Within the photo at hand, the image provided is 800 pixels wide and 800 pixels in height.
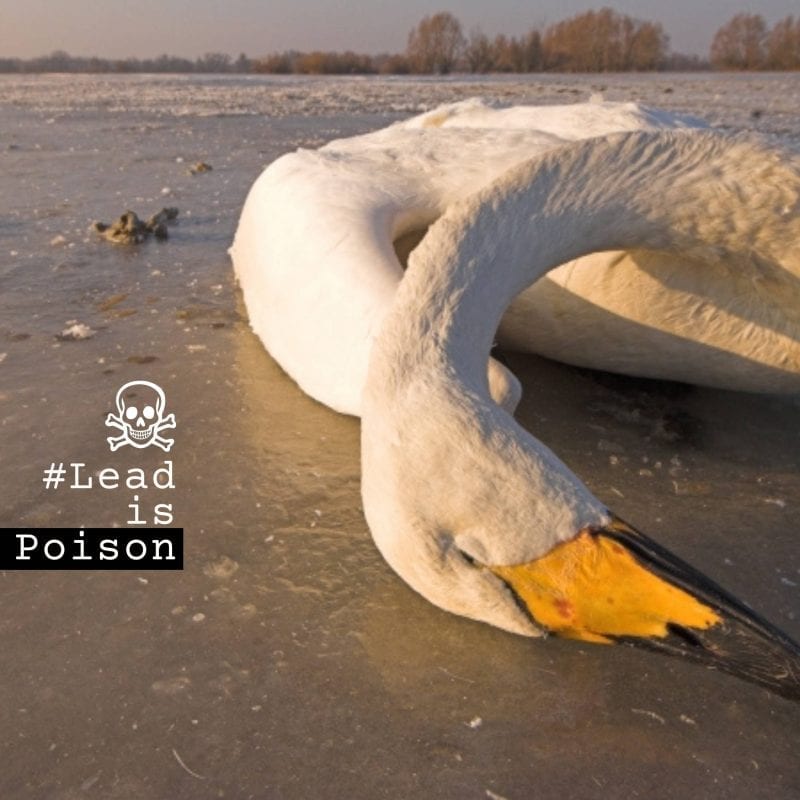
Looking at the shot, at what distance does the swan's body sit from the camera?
4.57 ft

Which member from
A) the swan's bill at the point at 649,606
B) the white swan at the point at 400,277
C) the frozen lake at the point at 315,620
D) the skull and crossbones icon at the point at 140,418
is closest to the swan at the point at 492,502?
the swan's bill at the point at 649,606

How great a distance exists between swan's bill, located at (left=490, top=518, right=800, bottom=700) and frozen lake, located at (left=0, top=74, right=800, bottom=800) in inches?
7.6

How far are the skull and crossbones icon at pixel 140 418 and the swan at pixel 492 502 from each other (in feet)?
3.50

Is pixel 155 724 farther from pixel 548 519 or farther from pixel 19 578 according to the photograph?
pixel 548 519

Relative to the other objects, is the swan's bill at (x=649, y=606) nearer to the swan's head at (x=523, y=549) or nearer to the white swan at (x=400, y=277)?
the swan's head at (x=523, y=549)

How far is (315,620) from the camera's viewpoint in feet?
5.89

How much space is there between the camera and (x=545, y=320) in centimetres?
277

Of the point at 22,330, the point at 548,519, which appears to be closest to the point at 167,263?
the point at 22,330

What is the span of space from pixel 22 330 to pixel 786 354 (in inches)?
107

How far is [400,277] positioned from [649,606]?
4.02 feet

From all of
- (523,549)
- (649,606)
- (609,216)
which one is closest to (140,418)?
(609,216)

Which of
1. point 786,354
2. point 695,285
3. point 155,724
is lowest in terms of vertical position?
point 155,724

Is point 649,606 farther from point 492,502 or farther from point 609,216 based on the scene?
point 609,216

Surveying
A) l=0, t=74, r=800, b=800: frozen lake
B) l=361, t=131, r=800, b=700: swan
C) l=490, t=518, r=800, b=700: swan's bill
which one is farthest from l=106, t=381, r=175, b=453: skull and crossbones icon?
l=490, t=518, r=800, b=700: swan's bill
